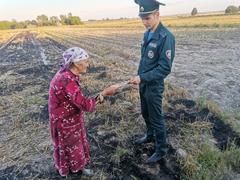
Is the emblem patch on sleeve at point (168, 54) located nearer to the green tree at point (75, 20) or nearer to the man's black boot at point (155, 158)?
the man's black boot at point (155, 158)

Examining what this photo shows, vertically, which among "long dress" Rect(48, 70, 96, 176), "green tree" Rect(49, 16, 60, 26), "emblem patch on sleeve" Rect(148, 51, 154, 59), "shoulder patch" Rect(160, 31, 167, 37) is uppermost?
"shoulder patch" Rect(160, 31, 167, 37)

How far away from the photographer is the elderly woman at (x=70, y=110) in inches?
147

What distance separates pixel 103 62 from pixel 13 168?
8.42m

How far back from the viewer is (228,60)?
40.6 feet

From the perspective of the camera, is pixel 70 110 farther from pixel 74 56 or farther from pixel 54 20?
pixel 54 20

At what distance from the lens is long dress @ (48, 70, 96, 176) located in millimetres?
3734

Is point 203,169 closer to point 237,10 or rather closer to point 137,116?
point 137,116

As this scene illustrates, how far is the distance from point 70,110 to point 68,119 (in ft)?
0.37

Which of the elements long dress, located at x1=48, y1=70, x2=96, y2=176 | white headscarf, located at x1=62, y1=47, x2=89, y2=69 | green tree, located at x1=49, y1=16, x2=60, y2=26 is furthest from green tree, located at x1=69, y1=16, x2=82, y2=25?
white headscarf, located at x1=62, y1=47, x2=89, y2=69

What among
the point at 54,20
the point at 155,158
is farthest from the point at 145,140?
the point at 54,20

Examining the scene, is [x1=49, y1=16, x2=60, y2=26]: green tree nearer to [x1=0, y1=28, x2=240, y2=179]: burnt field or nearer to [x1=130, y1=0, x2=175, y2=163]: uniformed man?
[x1=0, y1=28, x2=240, y2=179]: burnt field

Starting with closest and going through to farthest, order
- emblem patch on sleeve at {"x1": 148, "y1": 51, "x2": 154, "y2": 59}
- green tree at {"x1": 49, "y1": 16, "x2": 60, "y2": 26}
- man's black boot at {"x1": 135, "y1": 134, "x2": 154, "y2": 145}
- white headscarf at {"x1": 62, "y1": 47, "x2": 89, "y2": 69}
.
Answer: white headscarf at {"x1": 62, "y1": 47, "x2": 89, "y2": 69}, emblem patch on sleeve at {"x1": 148, "y1": 51, "x2": 154, "y2": 59}, man's black boot at {"x1": 135, "y1": 134, "x2": 154, "y2": 145}, green tree at {"x1": 49, "y1": 16, "x2": 60, "y2": 26}

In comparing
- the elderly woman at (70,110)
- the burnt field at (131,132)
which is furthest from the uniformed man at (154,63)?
the elderly woman at (70,110)

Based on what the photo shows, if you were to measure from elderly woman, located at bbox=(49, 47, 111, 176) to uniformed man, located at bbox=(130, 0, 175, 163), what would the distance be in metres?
0.62
